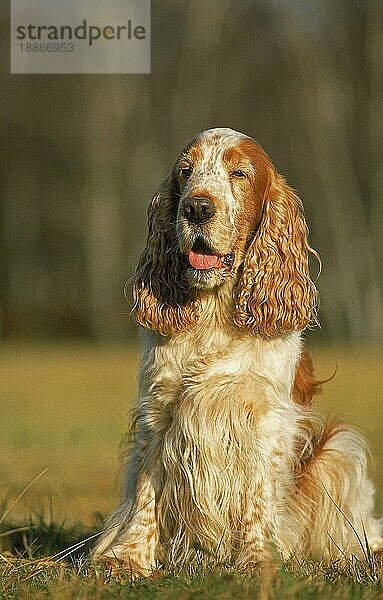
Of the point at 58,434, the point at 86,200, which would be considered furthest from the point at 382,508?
the point at 86,200

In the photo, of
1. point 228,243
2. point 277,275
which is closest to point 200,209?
point 228,243

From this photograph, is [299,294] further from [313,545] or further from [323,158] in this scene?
[323,158]

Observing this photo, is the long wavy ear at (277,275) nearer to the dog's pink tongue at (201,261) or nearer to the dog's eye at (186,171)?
the dog's pink tongue at (201,261)

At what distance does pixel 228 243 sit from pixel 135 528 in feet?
4.32

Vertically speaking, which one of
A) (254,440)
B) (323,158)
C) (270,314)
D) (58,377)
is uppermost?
(323,158)

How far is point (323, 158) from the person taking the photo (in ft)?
87.0

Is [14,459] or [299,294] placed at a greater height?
[299,294]

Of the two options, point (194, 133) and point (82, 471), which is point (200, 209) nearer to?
point (82, 471)

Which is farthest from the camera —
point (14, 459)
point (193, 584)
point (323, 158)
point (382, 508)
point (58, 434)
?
point (323, 158)

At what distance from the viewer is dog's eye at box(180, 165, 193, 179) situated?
16.9 feet

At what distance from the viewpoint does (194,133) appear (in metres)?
25.5

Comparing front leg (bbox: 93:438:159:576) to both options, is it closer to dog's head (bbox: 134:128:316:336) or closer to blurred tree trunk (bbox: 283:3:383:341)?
dog's head (bbox: 134:128:316:336)

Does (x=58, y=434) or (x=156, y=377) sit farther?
(x=58, y=434)

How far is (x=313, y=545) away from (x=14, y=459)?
5.12 meters
